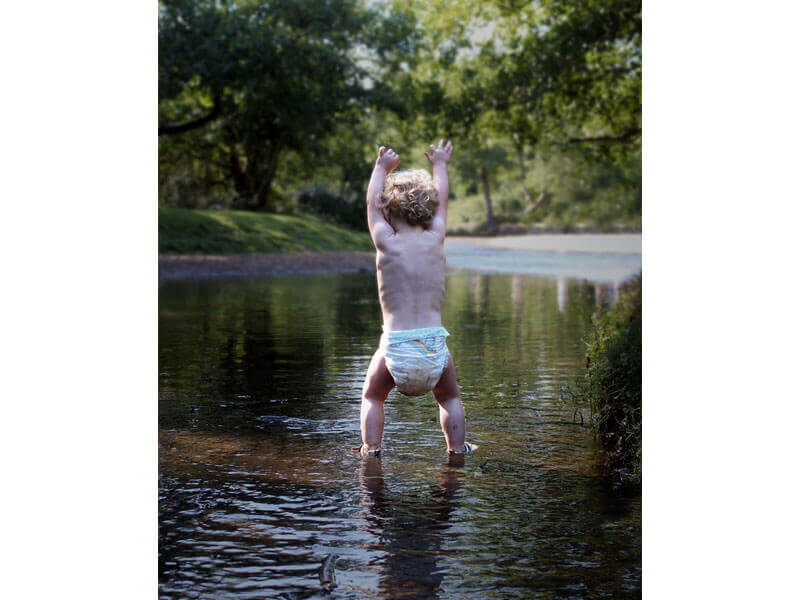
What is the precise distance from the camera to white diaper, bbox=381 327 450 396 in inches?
168

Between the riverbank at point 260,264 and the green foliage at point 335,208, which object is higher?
the green foliage at point 335,208

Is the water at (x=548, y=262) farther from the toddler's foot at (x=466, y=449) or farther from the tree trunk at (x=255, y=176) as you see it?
the toddler's foot at (x=466, y=449)

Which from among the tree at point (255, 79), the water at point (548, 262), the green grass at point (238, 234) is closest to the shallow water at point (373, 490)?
the tree at point (255, 79)

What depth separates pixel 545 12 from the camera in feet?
51.3

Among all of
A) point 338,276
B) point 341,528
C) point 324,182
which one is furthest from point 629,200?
point 341,528

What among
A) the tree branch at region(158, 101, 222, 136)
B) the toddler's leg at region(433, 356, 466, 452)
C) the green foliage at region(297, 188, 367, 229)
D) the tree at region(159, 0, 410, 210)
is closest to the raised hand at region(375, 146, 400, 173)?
the toddler's leg at region(433, 356, 466, 452)

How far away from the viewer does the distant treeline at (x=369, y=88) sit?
15477 mm

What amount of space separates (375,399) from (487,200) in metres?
42.9

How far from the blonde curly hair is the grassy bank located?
4.39 ft

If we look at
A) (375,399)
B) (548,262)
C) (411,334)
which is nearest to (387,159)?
(411,334)

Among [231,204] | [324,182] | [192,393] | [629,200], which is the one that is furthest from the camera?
[324,182]

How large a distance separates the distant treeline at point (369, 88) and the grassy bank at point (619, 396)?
10223 mm

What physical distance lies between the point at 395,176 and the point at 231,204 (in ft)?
80.5
